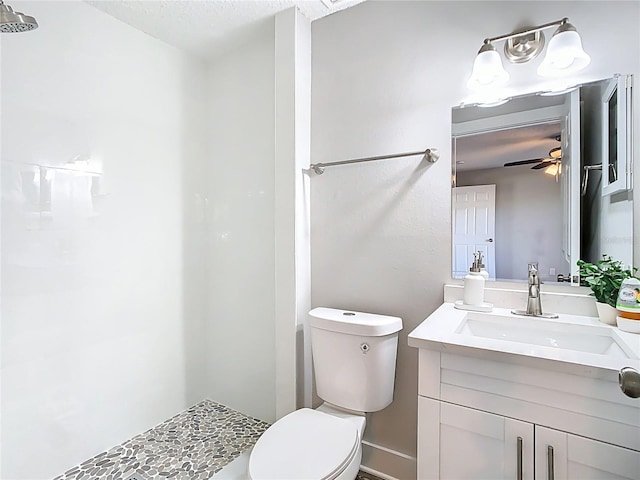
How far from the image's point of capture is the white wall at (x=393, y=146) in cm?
154

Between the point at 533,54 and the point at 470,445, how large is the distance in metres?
1.39

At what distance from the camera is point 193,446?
1.88 metres

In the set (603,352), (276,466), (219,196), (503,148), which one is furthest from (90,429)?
(503,148)

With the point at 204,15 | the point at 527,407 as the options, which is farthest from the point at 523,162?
the point at 204,15

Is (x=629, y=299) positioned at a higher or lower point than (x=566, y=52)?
lower

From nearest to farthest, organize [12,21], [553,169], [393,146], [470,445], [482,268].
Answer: [470,445], [12,21], [553,169], [482,268], [393,146]

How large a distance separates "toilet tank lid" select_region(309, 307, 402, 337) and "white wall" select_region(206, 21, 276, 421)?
557 mm

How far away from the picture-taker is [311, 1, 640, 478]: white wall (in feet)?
5.04

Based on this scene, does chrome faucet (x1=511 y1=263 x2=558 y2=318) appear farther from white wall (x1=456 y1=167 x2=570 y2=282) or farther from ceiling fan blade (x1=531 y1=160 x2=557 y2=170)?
ceiling fan blade (x1=531 y1=160 x2=557 y2=170)

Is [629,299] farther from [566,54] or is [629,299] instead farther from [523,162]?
[566,54]

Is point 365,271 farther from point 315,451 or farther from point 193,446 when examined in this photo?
point 193,446

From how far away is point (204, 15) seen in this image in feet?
6.15

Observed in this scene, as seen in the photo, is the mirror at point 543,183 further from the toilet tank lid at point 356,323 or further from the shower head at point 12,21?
the shower head at point 12,21

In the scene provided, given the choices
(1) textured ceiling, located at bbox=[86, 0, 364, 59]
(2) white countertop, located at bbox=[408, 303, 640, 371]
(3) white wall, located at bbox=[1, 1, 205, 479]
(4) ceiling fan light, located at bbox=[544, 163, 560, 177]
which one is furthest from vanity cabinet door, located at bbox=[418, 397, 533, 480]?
(1) textured ceiling, located at bbox=[86, 0, 364, 59]
